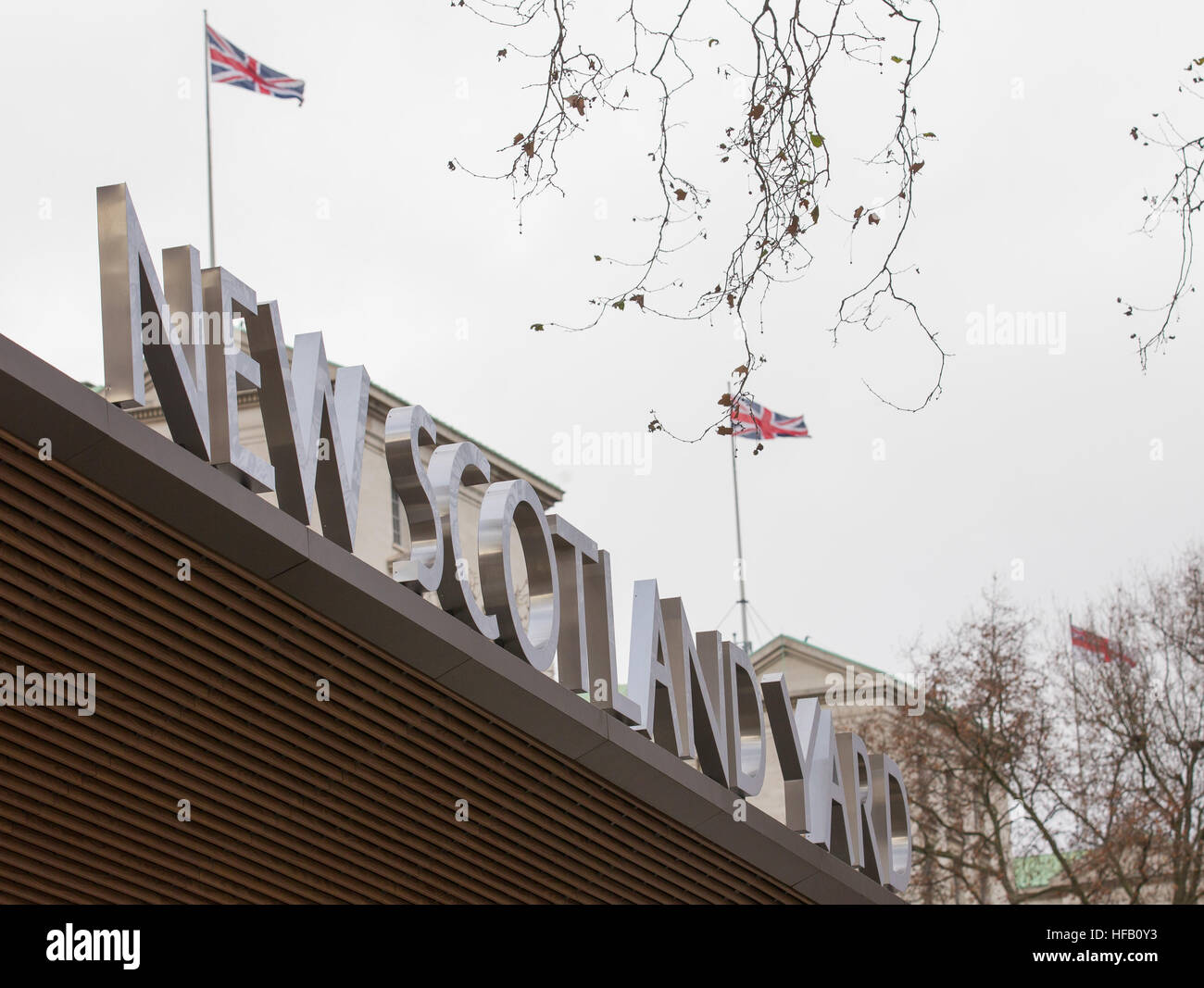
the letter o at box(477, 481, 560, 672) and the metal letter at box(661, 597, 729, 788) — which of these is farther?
the metal letter at box(661, 597, 729, 788)

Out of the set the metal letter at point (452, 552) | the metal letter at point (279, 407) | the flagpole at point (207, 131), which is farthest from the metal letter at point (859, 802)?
the flagpole at point (207, 131)

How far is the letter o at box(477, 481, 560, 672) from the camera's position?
10086 millimetres

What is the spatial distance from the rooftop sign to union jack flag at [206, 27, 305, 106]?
68.4 feet

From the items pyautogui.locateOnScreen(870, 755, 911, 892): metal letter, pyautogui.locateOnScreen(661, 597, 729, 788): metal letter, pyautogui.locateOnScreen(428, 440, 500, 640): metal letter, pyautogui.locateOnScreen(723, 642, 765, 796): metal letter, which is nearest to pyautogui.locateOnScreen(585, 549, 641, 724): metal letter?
pyautogui.locateOnScreen(661, 597, 729, 788): metal letter

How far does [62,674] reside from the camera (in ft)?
26.1

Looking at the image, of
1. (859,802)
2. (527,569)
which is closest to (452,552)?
(527,569)

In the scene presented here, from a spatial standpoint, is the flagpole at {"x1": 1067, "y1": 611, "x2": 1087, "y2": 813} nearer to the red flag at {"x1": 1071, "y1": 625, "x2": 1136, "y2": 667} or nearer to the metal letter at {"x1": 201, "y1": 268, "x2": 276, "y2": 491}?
the red flag at {"x1": 1071, "y1": 625, "x2": 1136, "y2": 667}

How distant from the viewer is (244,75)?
3120cm

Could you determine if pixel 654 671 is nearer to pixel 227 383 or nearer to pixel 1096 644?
pixel 227 383

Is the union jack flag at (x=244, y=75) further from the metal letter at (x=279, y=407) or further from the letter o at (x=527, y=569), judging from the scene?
the metal letter at (x=279, y=407)

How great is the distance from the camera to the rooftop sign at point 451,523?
7.90m

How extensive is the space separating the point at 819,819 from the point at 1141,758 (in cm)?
1733

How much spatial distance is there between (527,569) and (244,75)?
76.2ft
